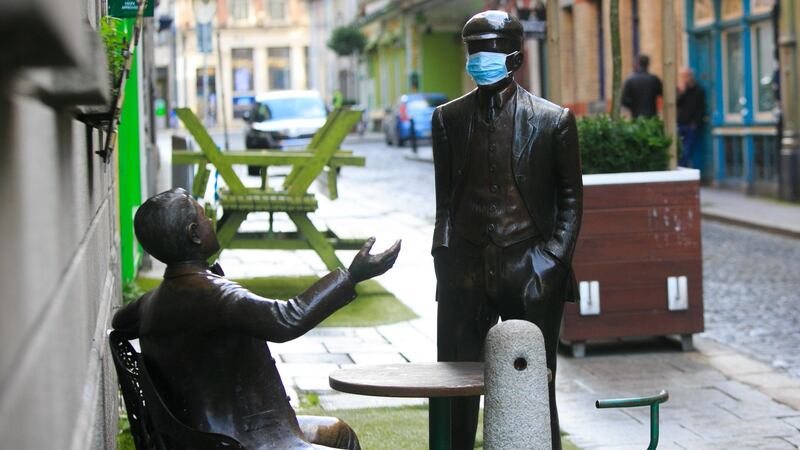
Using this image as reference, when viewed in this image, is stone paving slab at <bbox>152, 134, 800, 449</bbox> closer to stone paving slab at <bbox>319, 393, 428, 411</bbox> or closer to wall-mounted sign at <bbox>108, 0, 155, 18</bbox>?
stone paving slab at <bbox>319, 393, 428, 411</bbox>

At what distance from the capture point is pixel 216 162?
11.0 m

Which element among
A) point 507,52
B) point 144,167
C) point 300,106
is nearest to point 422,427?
point 507,52

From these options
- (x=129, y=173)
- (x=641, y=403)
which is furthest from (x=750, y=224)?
→ (x=641, y=403)

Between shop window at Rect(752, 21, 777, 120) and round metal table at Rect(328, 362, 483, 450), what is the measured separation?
17.0m

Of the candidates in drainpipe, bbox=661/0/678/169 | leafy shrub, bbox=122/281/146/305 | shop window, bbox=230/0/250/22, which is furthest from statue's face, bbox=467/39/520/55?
shop window, bbox=230/0/250/22

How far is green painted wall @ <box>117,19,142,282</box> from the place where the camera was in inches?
429

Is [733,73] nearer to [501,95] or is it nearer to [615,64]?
[615,64]

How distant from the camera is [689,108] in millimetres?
22547

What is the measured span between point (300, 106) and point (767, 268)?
78.8 feet

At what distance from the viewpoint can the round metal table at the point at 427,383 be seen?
3.97 meters

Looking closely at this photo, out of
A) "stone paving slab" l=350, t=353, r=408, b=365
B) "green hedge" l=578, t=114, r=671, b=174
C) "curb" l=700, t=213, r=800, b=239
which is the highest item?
"green hedge" l=578, t=114, r=671, b=174

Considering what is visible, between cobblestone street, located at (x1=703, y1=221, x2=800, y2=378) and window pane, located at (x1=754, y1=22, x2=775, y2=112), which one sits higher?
window pane, located at (x1=754, y1=22, x2=775, y2=112)

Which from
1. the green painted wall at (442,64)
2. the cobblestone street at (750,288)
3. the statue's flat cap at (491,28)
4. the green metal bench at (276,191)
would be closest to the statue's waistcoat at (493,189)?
the statue's flat cap at (491,28)

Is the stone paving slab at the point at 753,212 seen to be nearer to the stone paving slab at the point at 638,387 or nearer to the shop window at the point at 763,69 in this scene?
the shop window at the point at 763,69
